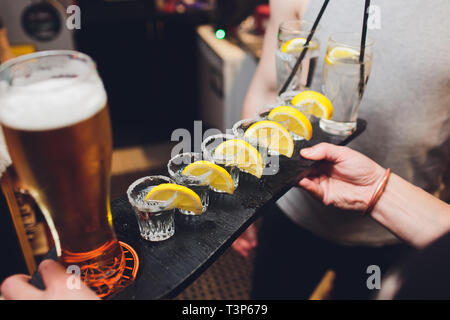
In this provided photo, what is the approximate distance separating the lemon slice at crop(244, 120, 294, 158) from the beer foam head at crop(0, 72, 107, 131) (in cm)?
53

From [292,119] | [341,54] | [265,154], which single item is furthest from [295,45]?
[265,154]

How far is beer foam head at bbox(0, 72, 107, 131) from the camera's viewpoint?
55 centimetres

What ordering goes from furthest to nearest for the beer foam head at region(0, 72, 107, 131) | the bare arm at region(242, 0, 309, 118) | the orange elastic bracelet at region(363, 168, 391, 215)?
1. the bare arm at region(242, 0, 309, 118)
2. the orange elastic bracelet at region(363, 168, 391, 215)
3. the beer foam head at region(0, 72, 107, 131)

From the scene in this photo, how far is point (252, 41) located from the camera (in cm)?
321

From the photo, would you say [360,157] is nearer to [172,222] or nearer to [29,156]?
[172,222]

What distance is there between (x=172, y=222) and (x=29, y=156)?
36 cm

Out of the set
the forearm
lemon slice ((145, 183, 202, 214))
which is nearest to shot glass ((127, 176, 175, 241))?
lemon slice ((145, 183, 202, 214))

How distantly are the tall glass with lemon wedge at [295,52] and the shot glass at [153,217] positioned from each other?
689 millimetres

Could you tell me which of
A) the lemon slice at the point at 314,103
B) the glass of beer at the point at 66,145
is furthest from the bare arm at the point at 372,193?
the glass of beer at the point at 66,145

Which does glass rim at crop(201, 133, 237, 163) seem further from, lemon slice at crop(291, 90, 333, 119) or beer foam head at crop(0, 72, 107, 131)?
beer foam head at crop(0, 72, 107, 131)

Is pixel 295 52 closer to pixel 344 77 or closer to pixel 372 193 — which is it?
pixel 344 77

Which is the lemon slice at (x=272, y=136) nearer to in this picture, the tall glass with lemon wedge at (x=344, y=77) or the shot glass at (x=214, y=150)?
the shot glass at (x=214, y=150)
